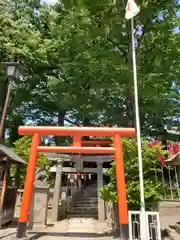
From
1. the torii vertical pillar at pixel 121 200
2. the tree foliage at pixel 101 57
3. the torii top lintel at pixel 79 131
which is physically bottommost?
the torii vertical pillar at pixel 121 200

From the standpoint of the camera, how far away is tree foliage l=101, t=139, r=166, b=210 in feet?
22.4

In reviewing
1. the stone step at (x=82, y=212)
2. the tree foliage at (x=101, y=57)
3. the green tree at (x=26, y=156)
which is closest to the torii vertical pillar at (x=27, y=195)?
the tree foliage at (x=101, y=57)

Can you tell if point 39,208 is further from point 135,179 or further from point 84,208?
point 84,208

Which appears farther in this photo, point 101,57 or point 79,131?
point 101,57

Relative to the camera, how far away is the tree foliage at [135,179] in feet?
22.4

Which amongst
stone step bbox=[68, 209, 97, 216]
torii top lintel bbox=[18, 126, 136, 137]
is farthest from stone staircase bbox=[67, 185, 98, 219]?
torii top lintel bbox=[18, 126, 136, 137]

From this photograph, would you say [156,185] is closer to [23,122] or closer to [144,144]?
[144,144]

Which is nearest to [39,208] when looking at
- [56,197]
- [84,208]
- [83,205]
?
[56,197]

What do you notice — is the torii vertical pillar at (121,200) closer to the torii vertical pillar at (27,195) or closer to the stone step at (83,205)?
the torii vertical pillar at (27,195)

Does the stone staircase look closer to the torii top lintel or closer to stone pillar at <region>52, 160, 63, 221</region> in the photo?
stone pillar at <region>52, 160, 63, 221</region>

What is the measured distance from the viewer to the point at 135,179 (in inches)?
284

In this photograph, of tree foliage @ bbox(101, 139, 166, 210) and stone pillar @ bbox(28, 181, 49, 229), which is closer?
tree foliage @ bbox(101, 139, 166, 210)

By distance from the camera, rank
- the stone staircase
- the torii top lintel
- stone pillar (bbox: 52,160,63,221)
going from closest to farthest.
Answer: the torii top lintel, stone pillar (bbox: 52,160,63,221), the stone staircase

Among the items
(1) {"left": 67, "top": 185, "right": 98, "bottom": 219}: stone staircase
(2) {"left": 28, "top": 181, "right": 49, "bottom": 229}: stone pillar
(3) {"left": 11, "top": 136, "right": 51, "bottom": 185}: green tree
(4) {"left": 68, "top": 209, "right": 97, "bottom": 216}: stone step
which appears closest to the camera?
(2) {"left": 28, "top": 181, "right": 49, "bottom": 229}: stone pillar
